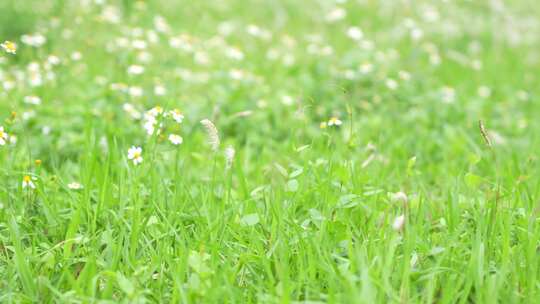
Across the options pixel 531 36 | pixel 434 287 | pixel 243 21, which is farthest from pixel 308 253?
pixel 531 36

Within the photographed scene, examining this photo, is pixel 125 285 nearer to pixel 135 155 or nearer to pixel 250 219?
pixel 250 219

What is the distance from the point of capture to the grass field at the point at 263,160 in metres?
1.95

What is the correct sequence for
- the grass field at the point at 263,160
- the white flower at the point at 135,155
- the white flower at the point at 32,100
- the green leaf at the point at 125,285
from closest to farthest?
the green leaf at the point at 125,285
the grass field at the point at 263,160
the white flower at the point at 135,155
the white flower at the point at 32,100

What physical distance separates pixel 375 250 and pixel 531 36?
19.1 ft

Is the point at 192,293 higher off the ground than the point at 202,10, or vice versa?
the point at 192,293

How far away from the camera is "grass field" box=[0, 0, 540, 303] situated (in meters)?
1.95

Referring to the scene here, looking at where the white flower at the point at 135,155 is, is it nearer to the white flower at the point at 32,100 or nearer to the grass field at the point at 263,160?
the grass field at the point at 263,160

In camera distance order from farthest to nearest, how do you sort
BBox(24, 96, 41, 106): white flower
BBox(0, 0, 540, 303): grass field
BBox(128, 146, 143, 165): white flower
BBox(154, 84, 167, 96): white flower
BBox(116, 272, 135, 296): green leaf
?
BBox(154, 84, 167, 96): white flower → BBox(24, 96, 41, 106): white flower → BBox(128, 146, 143, 165): white flower → BBox(0, 0, 540, 303): grass field → BBox(116, 272, 135, 296): green leaf


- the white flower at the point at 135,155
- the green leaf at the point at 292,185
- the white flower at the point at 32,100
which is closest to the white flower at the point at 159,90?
the white flower at the point at 32,100

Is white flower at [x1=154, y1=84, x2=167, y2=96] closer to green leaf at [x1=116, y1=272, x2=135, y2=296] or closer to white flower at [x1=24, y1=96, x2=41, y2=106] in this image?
white flower at [x1=24, y1=96, x2=41, y2=106]

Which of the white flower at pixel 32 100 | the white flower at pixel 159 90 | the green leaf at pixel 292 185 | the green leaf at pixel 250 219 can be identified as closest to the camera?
the green leaf at pixel 250 219

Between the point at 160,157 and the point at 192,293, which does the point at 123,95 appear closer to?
the point at 160,157

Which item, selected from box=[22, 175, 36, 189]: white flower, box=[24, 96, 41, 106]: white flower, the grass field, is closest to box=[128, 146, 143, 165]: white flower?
the grass field

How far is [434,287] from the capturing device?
192 centimetres
